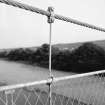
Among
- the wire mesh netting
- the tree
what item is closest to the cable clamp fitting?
the wire mesh netting

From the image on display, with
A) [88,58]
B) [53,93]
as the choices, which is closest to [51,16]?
[53,93]

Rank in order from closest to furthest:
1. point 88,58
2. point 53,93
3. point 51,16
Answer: point 51,16 → point 53,93 → point 88,58

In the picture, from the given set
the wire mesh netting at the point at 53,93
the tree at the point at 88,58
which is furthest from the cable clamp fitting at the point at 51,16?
the tree at the point at 88,58

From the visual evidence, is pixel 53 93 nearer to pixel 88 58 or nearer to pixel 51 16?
pixel 51 16

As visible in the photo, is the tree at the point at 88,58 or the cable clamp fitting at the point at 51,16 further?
the tree at the point at 88,58

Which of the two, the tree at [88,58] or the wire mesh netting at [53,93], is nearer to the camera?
the wire mesh netting at [53,93]

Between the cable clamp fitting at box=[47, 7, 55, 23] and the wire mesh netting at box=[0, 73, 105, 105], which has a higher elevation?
the cable clamp fitting at box=[47, 7, 55, 23]

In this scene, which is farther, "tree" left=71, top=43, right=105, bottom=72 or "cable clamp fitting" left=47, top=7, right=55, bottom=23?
"tree" left=71, top=43, right=105, bottom=72

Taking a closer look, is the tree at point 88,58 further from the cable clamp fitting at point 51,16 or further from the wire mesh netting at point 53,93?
the cable clamp fitting at point 51,16

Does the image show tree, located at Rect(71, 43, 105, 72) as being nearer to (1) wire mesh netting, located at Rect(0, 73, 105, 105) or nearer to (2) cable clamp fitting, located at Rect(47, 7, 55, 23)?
(1) wire mesh netting, located at Rect(0, 73, 105, 105)

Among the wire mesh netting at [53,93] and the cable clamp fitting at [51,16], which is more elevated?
the cable clamp fitting at [51,16]

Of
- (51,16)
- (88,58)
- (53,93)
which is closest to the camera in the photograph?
(51,16)

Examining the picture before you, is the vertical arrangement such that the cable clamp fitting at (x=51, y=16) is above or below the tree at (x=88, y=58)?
above

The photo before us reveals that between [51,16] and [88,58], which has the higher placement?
[51,16]
